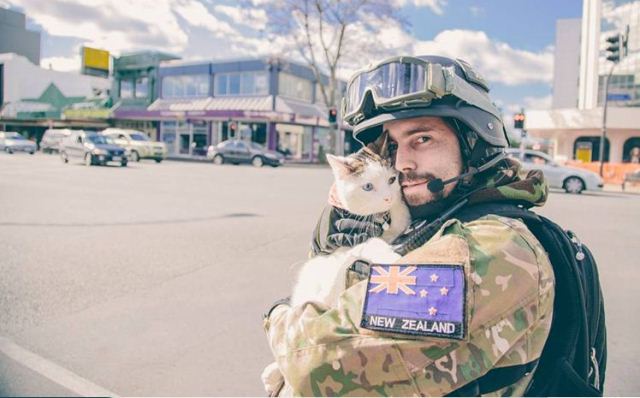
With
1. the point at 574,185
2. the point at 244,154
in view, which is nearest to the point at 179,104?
the point at 244,154

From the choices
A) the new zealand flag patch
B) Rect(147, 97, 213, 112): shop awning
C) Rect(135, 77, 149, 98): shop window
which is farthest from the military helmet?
Rect(135, 77, 149, 98): shop window

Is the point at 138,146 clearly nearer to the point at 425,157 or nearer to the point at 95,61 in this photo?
the point at 425,157

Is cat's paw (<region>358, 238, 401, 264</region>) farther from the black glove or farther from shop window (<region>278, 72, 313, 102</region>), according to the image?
shop window (<region>278, 72, 313, 102</region>)

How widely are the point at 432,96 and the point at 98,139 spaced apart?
24.7m

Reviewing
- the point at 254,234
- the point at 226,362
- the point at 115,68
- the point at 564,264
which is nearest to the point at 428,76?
the point at 564,264

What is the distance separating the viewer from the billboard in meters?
53.8

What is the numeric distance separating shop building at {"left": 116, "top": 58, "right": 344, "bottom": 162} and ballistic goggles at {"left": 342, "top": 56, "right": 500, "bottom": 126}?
34.9m

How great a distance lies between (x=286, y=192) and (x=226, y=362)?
1045 centimetres

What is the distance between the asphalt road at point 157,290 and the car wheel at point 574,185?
23.8ft

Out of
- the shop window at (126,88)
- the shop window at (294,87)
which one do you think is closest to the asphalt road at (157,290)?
the shop window at (294,87)

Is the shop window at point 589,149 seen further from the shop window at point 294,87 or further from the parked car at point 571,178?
the parked car at point 571,178

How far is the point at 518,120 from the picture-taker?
925 inches

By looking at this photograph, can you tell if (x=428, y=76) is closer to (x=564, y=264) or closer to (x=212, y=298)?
(x=564, y=264)

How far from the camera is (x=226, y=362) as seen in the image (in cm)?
322
